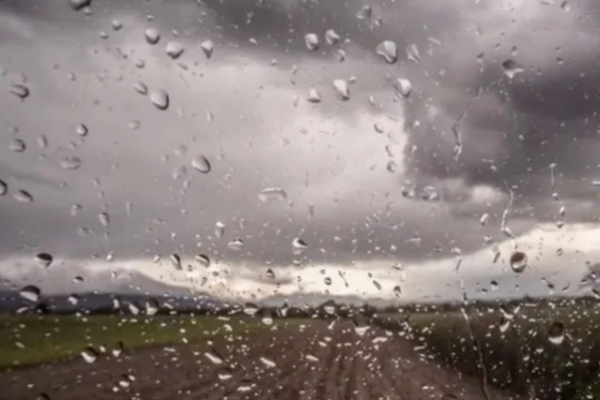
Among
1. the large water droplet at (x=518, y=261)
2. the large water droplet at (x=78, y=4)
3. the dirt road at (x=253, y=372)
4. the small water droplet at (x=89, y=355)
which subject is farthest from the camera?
the large water droplet at (x=518, y=261)

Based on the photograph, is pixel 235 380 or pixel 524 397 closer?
pixel 235 380

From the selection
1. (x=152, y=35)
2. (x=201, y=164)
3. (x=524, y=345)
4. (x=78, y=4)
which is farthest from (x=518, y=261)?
(x=78, y=4)

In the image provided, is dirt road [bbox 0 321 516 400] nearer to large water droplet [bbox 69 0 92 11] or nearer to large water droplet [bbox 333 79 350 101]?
large water droplet [bbox 333 79 350 101]

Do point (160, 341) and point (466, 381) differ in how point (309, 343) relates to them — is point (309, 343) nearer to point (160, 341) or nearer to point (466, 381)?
point (160, 341)

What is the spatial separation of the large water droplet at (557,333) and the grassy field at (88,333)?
6.11 feet

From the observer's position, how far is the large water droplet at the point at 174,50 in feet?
11.6

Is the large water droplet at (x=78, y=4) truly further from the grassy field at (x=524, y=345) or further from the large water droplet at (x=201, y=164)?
the grassy field at (x=524, y=345)

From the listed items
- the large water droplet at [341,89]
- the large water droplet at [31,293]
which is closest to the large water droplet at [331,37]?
the large water droplet at [341,89]

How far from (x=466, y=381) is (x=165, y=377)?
1736 millimetres

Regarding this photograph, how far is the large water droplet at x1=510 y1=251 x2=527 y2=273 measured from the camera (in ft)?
14.2

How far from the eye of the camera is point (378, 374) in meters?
4.89

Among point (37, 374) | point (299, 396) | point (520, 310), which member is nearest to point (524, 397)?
point (520, 310)

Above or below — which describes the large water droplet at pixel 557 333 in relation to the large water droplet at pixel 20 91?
above

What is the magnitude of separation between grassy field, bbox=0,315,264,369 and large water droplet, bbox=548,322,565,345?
1862mm
